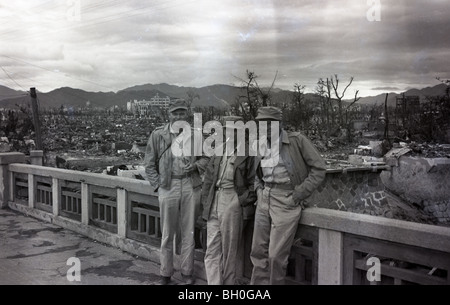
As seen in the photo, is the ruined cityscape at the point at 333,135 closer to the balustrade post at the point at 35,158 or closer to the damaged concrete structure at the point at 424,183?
the damaged concrete structure at the point at 424,183

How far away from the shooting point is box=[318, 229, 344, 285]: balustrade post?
396 cm

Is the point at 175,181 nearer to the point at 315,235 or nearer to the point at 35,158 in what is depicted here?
the point at 315,235

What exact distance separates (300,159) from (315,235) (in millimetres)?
727

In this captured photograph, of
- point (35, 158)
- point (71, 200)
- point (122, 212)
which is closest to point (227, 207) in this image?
point (122, 212)

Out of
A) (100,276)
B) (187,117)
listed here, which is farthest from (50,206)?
(187,117)

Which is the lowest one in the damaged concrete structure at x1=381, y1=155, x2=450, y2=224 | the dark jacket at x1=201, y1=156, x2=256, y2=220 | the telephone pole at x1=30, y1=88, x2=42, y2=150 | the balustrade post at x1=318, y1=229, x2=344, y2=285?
the damaged concrete structure at x1=381, y1=155, x2=450, y2=224

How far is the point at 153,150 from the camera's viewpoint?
523 cm

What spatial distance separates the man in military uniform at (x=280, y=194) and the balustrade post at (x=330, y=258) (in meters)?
0.28

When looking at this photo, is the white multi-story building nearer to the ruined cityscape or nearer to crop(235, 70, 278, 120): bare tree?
the ruined cityscape

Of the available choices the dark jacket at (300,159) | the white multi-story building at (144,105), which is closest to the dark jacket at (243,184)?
the dark jacket at (300,159)

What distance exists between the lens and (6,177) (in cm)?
1037

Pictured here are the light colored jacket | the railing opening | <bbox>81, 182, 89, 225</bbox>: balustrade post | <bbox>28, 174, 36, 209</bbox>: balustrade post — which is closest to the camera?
the light colored jacket

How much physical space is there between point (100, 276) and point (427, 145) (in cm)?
1471

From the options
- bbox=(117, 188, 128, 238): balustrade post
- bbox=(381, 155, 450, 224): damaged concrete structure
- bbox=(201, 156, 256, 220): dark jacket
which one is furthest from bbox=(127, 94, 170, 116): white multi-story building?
bbox=(381, 155, 450, 224): damaged concrete structure
